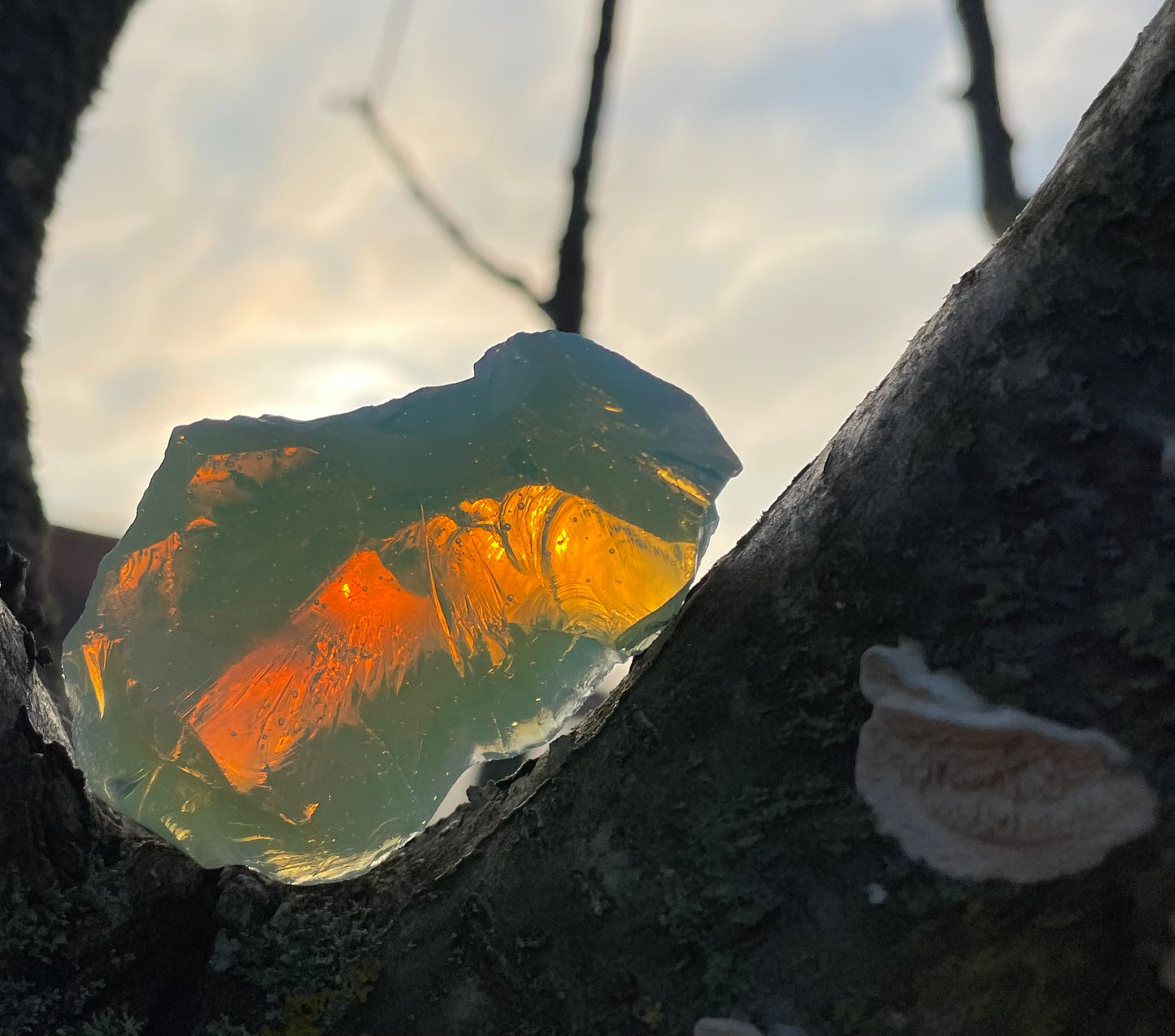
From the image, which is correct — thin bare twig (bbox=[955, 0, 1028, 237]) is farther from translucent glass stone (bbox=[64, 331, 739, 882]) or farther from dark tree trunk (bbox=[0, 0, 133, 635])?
dark tree trunk (bbox=[0, 0, 133, 635])

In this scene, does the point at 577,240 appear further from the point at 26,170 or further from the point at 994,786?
the point at 994,786

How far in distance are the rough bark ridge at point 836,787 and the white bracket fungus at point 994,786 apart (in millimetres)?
12

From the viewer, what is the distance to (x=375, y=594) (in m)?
1.00

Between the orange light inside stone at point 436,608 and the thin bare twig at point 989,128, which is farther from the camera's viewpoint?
the thin bare twig at point 989,128

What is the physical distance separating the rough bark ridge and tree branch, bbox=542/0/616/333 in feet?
4.88

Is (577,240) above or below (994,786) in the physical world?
above

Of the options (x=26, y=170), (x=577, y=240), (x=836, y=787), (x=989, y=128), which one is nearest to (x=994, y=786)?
(x=836, y=787)

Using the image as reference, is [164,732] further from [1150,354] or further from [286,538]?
[1150,354]

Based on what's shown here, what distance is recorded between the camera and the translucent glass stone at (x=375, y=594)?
0.93 m

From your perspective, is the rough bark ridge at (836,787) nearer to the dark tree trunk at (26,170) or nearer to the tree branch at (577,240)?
the dark tree trunk at (26,170)

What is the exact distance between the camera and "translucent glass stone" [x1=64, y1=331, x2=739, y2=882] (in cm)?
93

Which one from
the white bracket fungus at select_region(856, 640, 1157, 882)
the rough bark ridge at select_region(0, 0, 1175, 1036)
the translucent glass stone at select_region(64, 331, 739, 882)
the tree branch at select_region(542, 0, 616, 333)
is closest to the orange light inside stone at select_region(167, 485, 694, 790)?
the translucent glass stone at select_region(64, 331, 739, 882)

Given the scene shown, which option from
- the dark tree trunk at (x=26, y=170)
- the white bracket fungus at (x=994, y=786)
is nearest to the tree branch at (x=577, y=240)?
the dark tree trunk at (x=26, y=170)

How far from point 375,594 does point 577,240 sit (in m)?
1.35
